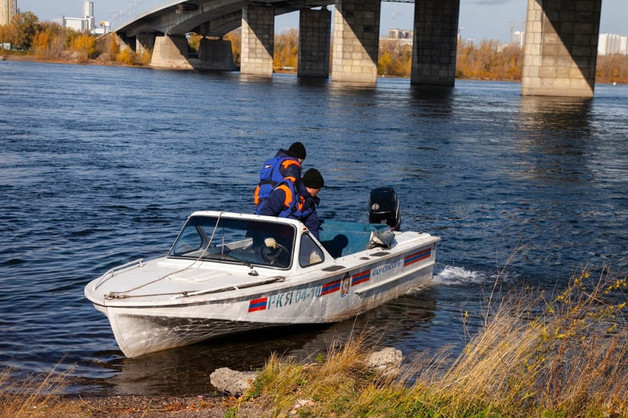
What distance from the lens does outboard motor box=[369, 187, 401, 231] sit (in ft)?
45.0

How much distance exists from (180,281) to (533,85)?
192ft

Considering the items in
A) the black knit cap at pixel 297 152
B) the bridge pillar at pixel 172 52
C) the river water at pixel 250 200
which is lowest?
the river water at pixel 250 200

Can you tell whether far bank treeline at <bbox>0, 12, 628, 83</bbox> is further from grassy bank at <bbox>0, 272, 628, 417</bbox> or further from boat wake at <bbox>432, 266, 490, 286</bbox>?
grassy bank at <bbox>0, 272, 628, 417</bbox>

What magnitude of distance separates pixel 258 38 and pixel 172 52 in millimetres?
31076

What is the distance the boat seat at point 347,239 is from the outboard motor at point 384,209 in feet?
3.92

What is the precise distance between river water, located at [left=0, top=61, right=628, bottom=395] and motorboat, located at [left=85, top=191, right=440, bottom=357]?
349 millimetres

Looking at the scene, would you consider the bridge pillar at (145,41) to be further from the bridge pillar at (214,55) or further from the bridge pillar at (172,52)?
the bridge pillar at (214,55)

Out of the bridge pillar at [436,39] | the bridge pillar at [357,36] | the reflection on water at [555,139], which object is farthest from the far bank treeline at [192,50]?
the reflection on water at [555,139]

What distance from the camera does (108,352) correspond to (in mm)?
10188

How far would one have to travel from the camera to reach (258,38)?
107 m

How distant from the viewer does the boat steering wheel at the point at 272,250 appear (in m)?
10.4

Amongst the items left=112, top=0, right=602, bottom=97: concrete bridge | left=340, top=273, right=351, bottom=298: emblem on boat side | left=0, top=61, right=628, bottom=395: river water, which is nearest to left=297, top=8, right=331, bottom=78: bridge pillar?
left=112, top=0, right=602, bottom=97: concrete bridge

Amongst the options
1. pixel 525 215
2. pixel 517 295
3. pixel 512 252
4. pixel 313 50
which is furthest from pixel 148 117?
pixel 313 50

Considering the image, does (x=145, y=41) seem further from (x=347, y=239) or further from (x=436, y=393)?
(x=436, y=393)
